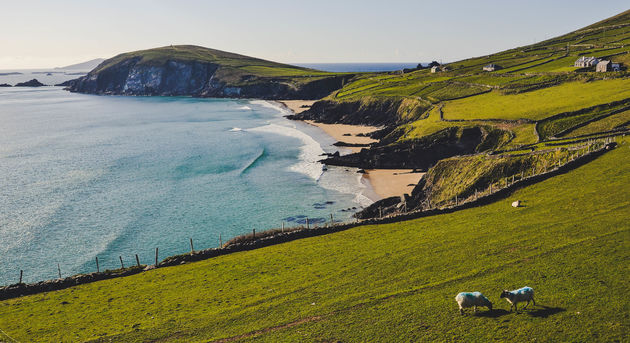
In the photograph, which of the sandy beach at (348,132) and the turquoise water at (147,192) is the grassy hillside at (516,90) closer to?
the sandy beach at (348,132)

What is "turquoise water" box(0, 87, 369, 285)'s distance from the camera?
58.8 m

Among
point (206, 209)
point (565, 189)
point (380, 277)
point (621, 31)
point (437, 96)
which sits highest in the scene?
point (621, 31)

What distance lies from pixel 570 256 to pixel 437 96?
109491 millimetres

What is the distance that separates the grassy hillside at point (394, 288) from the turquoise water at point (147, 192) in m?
21.5

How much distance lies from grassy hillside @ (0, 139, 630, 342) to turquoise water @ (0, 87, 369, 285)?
21483 mm

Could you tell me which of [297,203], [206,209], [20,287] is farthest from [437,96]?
[20,287]

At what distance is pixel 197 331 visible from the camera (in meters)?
26.4

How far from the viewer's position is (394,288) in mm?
29031

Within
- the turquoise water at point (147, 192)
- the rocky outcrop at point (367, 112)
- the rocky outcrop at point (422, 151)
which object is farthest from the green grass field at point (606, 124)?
the rocky outcrop at point (367, 112)

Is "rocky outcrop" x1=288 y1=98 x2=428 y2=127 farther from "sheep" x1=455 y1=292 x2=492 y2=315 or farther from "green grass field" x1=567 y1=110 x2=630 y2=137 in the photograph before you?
"sheep" x1=455 y1=292 x2=492 y2=315

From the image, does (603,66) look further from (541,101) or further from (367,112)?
(367,112)

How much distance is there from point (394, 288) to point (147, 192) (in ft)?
219

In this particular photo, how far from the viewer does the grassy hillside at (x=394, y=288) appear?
23500mm

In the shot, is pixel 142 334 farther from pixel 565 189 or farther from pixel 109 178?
pixel 109 178
